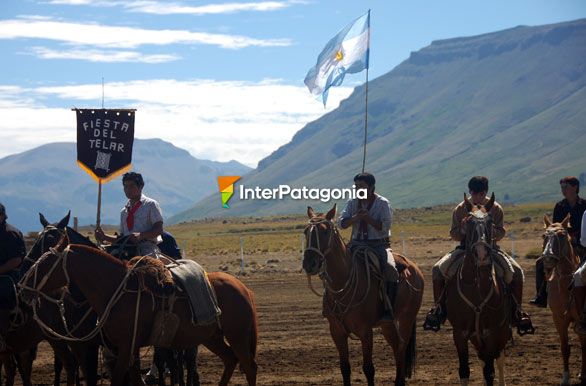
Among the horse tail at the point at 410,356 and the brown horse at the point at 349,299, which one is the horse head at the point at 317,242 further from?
the horse tail at the point at 410,356

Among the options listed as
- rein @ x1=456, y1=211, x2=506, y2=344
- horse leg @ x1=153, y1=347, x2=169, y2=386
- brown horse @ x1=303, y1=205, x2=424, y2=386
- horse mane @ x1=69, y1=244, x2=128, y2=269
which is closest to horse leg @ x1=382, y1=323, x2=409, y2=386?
brown horse @ x1=303, y1=205, x2=424, y2=386

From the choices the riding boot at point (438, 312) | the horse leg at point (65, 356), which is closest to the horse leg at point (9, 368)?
the horse leg at point (65, 356)

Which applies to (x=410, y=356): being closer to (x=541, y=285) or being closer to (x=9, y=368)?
(x=541, y=285)

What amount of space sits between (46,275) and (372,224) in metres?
5.01

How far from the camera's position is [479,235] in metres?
13.3

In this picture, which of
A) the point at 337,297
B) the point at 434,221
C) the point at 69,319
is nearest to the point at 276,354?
the point at 337,297

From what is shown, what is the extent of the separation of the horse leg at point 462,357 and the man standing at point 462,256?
428 mm

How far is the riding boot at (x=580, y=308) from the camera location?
14073mm

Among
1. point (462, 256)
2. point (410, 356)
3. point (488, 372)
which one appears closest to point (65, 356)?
point (410, 356)

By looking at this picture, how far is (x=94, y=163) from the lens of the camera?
17.6 m

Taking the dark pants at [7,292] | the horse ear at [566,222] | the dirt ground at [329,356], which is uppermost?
the horse ear at [566,222]

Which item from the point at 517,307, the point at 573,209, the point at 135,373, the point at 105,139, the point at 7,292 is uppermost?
the point at 105,139

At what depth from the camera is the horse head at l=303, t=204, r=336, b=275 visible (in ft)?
43.6

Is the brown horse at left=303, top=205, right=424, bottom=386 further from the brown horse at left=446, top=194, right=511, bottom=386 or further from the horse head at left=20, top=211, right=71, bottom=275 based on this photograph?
the horse head at left=20, top=211, right=71, bottom=275
